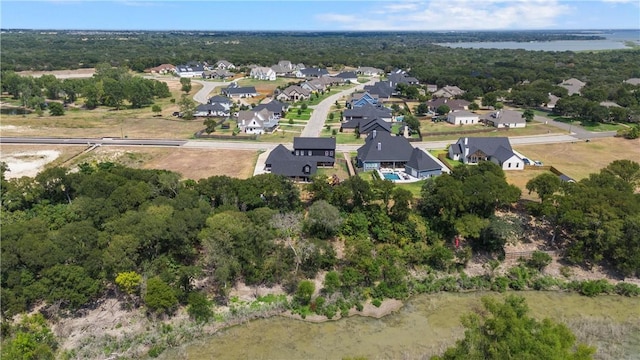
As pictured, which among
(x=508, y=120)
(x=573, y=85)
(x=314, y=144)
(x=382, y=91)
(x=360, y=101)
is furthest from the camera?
(x=573, y=85)

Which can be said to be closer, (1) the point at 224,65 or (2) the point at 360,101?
(2) the point at 360,101

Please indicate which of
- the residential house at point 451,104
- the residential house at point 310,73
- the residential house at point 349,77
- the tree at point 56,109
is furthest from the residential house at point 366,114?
the residential house at point 310,73

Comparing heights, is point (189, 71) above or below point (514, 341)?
above

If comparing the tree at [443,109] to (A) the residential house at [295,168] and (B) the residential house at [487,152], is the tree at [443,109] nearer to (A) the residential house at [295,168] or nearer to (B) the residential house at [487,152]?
(B) the residential house at [487,152]

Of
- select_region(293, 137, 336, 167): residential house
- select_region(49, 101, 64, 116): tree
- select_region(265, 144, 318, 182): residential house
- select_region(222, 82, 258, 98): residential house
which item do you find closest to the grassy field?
select_region(293, 137, 336, 167): residential house

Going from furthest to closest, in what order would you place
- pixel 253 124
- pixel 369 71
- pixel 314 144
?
pixel 369 71, pixel 253 124, pixel 314 144

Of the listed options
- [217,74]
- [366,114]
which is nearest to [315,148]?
[366,114]

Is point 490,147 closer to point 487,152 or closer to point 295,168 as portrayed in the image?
point 487,152
